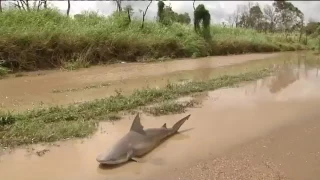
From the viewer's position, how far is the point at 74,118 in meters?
6.81

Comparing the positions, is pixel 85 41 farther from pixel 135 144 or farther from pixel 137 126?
pixel 135 144

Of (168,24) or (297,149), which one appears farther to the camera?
(168,24)

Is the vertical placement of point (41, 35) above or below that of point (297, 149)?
above

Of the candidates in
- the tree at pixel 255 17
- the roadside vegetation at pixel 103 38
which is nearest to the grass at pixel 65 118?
the roadside vegetation at pixel 103 38

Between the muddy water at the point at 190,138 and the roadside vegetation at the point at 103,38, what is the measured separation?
254 inches

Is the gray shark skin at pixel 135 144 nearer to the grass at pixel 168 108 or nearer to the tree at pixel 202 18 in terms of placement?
the grass at pixel 168 108

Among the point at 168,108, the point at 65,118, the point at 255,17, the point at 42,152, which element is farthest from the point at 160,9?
the point at 255,17

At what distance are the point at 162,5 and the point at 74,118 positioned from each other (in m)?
16.5

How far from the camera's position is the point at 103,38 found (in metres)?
15.2

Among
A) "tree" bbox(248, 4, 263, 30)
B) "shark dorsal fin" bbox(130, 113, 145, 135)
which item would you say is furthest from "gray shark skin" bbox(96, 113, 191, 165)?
"tree" bbox(248, 4, 263, 30)

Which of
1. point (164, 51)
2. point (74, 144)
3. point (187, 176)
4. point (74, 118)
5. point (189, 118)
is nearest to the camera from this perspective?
point (187, 176)

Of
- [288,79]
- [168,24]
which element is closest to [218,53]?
[168,24]

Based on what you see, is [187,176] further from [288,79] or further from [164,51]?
[164,51]

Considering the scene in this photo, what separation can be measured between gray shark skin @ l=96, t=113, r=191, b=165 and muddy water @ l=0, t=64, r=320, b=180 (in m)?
0.10
